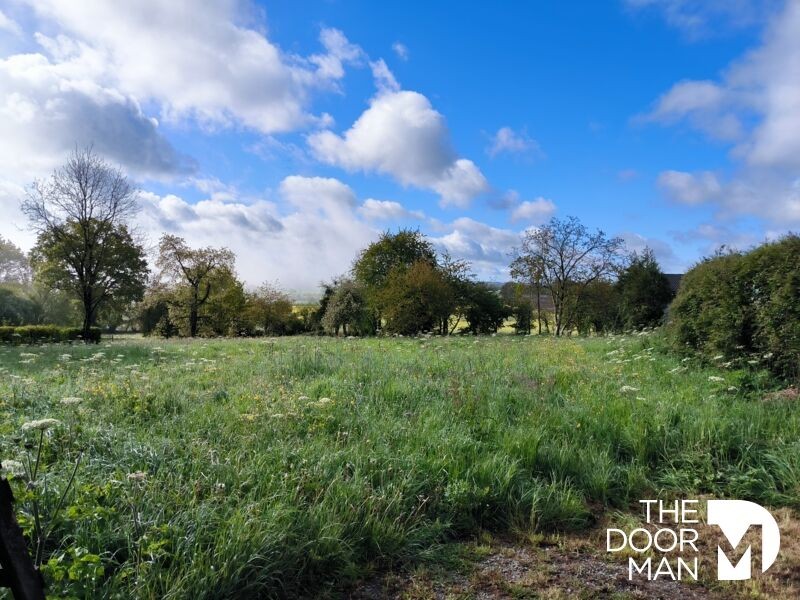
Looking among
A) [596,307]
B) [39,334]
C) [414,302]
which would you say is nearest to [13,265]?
[39,334]

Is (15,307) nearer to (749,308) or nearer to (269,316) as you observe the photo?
(269,316)

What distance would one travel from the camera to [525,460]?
4555 millimetres

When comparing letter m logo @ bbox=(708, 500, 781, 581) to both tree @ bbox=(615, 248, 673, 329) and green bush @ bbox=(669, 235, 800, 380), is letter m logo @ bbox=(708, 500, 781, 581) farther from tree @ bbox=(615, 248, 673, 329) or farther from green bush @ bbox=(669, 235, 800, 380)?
tree @ bbox=(615, 248, 673, 329)

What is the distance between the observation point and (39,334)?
22.6 meters

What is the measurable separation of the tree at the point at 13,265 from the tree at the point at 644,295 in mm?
53513

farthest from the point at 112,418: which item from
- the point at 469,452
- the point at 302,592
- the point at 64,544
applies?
the point at 469,452

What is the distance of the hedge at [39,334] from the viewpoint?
21.4 m

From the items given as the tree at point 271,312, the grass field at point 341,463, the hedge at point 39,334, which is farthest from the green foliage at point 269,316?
the grass field at point 341,463


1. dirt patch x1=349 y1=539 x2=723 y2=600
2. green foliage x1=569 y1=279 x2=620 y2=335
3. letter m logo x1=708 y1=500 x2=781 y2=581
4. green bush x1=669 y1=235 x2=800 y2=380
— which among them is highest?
green foliage x1=569 y1=279 x2=620 y2=335

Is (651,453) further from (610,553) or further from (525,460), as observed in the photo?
(610,553)

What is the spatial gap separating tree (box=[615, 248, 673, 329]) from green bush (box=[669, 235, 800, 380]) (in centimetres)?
1841

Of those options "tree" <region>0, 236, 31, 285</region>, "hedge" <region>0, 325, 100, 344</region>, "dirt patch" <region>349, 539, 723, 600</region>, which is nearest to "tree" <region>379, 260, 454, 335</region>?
"hedge" <region>0, 325, 100, 344</region>

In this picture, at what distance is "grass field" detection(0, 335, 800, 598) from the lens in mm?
2793

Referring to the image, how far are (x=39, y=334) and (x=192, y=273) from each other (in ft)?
55.6
